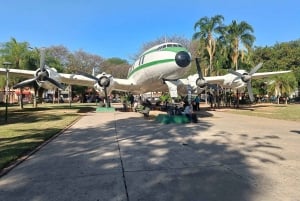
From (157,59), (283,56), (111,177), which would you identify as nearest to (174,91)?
(157,59)

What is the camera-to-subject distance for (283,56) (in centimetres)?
6450

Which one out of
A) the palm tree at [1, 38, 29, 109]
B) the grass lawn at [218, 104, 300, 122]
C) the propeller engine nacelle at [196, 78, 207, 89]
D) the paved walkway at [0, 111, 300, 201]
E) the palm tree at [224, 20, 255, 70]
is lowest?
the paved walkway at [0, 111, 300, 201]

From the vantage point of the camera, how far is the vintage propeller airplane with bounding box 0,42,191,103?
719 inches

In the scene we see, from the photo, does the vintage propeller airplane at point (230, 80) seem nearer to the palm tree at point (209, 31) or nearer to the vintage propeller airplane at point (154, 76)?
the vintage propeller airplane at point (154, 76)

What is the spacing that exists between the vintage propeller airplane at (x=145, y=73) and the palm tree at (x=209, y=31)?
25.6 m

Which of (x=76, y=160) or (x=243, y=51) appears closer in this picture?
(x=76, y=160)

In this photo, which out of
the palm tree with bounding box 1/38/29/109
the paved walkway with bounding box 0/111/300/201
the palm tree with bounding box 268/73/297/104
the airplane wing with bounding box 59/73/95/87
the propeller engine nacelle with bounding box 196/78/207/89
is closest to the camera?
the paved walkway with bounding box 0/111/300/201

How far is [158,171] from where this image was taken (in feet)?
20.6

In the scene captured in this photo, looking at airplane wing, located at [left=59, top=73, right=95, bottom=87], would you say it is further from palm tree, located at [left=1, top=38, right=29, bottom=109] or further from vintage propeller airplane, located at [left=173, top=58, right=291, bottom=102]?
palm tree, located at [left=1, top=38, right=29, bottom=109]

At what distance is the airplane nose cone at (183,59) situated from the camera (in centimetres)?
1743

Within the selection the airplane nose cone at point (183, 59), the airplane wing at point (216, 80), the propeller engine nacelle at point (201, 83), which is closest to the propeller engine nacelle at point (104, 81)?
the propeller engine nacelle at point (201, 83)

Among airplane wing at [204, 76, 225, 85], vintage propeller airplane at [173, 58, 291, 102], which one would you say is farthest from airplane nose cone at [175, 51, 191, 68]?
airplane wing at [204, 76, 225, 85]

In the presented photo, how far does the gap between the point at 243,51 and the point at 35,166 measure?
1833 inches

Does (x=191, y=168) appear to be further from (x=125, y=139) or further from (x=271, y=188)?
(x=125, y=139)
